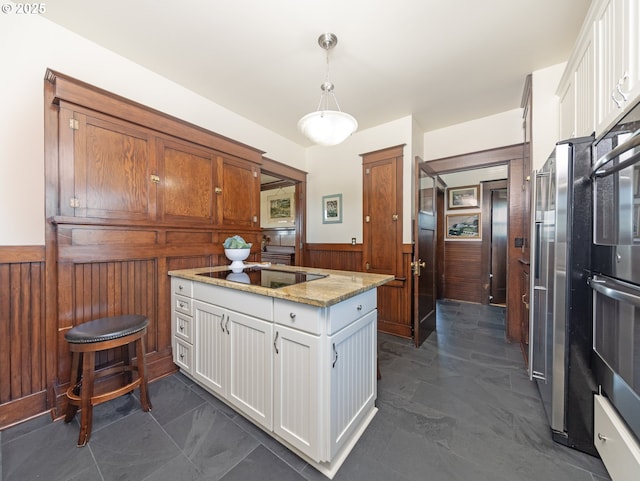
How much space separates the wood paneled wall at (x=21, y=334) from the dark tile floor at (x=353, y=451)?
5.6 inches

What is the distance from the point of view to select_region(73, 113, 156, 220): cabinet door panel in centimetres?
179

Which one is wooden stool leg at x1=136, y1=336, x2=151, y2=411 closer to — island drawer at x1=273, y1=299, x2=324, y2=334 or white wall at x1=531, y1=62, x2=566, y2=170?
island drawer at x1=273, y1=299, x2=324, y2=334

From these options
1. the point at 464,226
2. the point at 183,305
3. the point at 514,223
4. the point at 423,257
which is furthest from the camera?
the point at 464,226

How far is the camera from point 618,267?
3.73ft

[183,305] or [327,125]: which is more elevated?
[327,125]

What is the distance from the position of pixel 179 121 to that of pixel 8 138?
1100mm

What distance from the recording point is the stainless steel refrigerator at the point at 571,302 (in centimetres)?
137

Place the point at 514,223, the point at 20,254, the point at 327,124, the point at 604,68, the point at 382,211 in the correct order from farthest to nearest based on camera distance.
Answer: the point at 382,211 < the point at 514,223 < the point at 327,124 < the point at 20,254 < the point at 604,68

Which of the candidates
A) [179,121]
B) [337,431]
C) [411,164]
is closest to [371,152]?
[411,164]

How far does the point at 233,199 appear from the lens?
110 inches

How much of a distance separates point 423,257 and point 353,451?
208 cm

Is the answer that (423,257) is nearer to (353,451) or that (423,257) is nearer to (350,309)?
(350,309)

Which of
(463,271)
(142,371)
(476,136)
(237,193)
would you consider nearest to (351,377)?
(142,371)

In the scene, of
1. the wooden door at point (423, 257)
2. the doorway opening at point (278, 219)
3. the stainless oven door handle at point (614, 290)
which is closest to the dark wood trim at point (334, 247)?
the doorway opening at point (278, 219)
